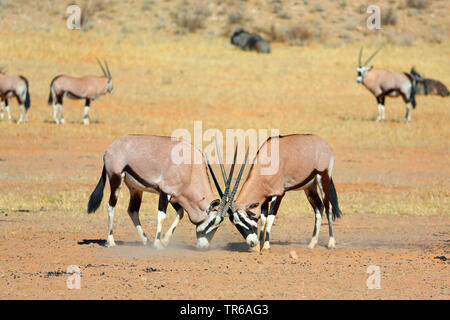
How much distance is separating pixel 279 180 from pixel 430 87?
19932mm

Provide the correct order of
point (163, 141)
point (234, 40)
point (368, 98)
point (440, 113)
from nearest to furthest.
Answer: point (163, 141)
point (440, 113)
point (368, 98)
point (234, 40)

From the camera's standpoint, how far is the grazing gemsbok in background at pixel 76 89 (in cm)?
2225

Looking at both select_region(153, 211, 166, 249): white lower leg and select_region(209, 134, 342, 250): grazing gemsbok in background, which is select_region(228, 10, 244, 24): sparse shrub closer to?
select_region(209, 134, 342, 250): grazing gemsbok in background

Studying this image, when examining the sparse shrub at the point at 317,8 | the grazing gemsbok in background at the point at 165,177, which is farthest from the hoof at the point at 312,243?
the sparse shrub at the point at 317,8

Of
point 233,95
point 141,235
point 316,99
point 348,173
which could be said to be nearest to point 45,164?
point 348,173

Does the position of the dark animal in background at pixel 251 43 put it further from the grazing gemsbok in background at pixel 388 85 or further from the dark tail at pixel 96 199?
the dark tail at pixel 96 199

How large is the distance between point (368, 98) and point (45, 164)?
14.0 m

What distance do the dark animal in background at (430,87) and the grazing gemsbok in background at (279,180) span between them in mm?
19006

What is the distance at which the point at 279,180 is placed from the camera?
9.55 metres

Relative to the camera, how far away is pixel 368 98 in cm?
2748

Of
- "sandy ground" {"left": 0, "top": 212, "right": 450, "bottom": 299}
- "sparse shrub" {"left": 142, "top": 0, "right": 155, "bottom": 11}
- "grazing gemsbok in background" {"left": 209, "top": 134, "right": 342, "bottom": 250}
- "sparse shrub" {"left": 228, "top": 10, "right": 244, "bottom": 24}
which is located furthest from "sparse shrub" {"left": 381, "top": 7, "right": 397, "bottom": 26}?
"grazing gemsbok in background" {"left": 209, "top": 134, "right": 342, "bottom": 250}

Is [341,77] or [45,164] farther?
[341,77]

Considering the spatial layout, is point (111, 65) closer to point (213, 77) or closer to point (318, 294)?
point (213, 77)

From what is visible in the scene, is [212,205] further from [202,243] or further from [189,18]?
[189,18]
